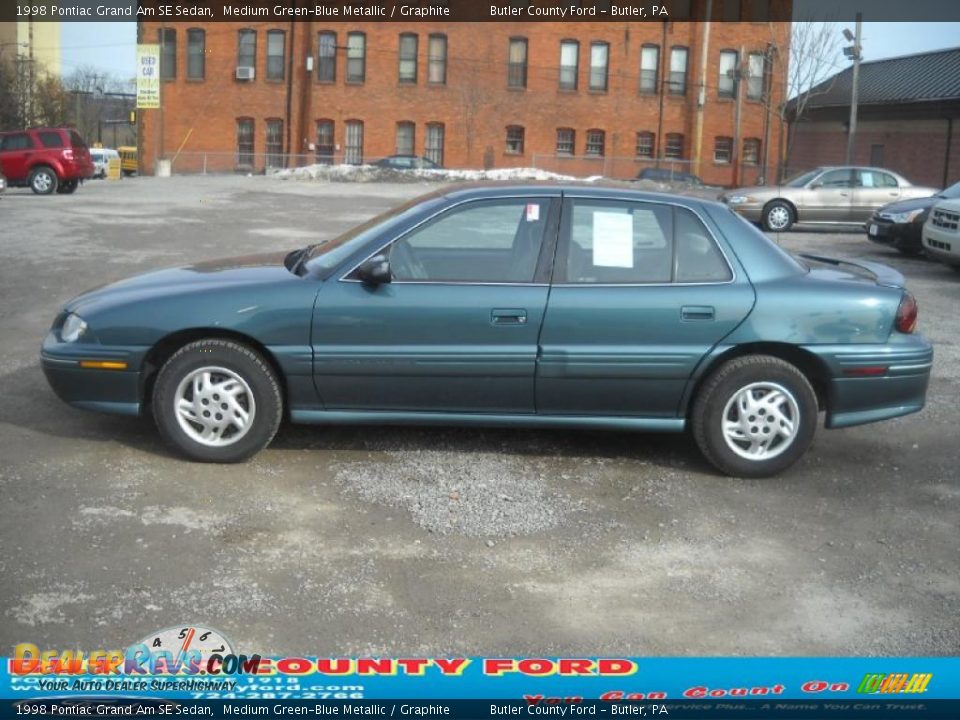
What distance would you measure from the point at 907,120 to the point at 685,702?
41.8 metres

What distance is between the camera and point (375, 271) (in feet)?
19.5

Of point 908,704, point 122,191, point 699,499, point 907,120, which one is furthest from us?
point 907,120

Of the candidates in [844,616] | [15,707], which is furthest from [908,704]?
[844,616]

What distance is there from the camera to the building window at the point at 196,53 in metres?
52.2

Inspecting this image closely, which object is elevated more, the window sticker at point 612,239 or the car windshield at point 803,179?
the car windshield at point 803,179

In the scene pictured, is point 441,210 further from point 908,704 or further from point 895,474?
point 908,704

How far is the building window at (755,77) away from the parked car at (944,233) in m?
40.0

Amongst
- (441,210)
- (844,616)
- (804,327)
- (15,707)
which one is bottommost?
(844,616)

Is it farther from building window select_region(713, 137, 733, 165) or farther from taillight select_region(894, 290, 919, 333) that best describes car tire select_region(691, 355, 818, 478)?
building window select_region(713, 137, 733, 165)

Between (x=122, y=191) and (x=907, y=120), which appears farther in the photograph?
(x=907, y=120)

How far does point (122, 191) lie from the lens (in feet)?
105

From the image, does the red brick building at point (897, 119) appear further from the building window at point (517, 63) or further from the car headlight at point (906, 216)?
the car headlight at point (906, 216)

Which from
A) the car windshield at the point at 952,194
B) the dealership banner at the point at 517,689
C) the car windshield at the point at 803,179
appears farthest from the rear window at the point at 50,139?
the dealership banner at the point at 517,689

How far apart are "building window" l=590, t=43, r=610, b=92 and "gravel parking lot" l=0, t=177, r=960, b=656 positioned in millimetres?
48225
